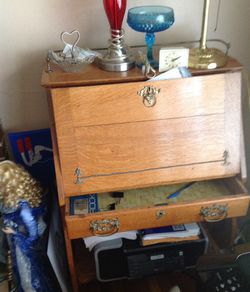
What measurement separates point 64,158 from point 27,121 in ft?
1.32

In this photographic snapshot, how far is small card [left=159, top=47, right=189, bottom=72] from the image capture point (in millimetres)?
927

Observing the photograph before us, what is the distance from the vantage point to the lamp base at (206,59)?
3.16ft

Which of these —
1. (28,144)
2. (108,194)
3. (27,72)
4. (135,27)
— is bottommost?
(108,194)

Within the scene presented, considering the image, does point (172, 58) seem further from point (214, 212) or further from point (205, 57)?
point (214, 212)

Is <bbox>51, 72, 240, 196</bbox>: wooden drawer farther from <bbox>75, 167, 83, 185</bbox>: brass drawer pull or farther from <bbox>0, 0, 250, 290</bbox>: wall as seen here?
<bbox>0, 0, 250, 290</bbox>: wall

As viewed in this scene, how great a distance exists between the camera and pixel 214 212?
1014 millimetres

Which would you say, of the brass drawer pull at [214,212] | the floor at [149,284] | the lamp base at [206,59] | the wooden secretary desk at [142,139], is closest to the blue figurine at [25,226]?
the wooden secretary desk at [142,139]

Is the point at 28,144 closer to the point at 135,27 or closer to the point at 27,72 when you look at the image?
the point at 27,72

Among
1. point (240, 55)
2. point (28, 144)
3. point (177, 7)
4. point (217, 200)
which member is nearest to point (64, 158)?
point (28, 144)

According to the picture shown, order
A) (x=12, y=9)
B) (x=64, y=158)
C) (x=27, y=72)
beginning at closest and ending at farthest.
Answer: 1. (x=64, y=158)
2. (x=12, y=9)
3. (x=27, y=72)

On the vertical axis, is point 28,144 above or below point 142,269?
above

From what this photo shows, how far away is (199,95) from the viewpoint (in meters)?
0.96

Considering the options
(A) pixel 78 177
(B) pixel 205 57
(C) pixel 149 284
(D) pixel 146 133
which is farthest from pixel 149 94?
(C) pixel 149 284

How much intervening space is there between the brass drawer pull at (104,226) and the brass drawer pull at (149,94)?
37 cm
